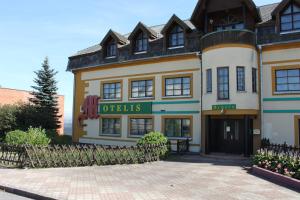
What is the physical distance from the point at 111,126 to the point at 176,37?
29.3 feet

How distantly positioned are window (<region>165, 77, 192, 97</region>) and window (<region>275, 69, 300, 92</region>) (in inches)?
224

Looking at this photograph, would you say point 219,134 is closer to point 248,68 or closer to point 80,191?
point 248,68

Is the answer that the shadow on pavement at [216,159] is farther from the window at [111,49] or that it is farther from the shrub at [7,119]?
→ the shrub at [7,119]

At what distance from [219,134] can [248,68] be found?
15.8 ft

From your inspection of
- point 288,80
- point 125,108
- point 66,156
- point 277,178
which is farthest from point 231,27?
point 66,156

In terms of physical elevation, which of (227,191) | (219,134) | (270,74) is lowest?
(227,191)

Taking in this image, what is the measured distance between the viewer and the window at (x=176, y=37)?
22203 millimetres

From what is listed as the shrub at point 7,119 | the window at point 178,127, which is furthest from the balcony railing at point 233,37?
the shrub at point 7,119

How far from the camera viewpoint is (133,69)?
2450 centimetres

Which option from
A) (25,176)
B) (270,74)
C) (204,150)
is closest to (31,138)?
(25,176)

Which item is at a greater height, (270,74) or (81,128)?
(270,74)

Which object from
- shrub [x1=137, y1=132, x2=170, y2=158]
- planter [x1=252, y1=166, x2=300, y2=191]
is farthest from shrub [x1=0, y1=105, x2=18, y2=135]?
planter [x1=252, y1=166, x2=300, y2=191]

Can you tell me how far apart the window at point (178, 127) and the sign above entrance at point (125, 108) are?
5.72 ft

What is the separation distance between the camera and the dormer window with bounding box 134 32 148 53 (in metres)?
24.0
